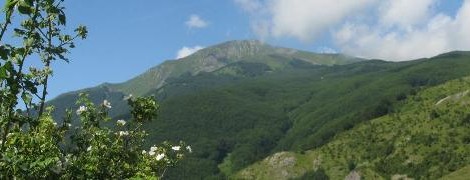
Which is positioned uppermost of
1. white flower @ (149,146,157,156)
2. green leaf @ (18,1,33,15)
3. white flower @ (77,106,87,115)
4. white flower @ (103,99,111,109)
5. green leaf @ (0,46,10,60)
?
green leaf @ (18,1,33,15)

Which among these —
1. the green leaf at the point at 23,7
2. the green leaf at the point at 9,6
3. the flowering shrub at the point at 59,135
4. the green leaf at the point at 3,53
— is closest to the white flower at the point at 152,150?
the flowering shrub at the point at 59,135

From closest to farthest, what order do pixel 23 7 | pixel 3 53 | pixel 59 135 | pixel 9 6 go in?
pixel 3 53
pixel 23 7
pixel 9 6
pixel 59 135

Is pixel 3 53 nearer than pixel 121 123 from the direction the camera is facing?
Yes

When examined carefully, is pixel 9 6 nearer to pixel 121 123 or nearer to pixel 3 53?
pixel 3 53

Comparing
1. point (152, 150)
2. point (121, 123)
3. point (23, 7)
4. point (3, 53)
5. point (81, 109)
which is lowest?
point (152, 150)

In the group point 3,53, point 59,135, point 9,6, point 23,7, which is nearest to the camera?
point 3,53

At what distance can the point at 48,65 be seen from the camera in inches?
652

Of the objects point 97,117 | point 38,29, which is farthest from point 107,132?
point 38,29

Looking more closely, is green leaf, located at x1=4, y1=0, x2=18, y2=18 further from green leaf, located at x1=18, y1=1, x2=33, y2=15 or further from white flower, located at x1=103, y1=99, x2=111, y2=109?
white flower, located at x1=103, y1=99, x2=111, y2=109

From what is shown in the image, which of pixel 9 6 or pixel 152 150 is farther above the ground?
pixel 9 6

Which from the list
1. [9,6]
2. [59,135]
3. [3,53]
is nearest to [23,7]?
[9,6]

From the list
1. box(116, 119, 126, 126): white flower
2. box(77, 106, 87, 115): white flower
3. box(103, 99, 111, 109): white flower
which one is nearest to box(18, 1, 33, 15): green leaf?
box(77, 106, 87, 115): white flower

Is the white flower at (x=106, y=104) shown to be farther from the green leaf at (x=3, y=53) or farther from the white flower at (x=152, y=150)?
the green leaf at (x=3, y=53)

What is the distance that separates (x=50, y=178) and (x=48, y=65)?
13.8 ft
